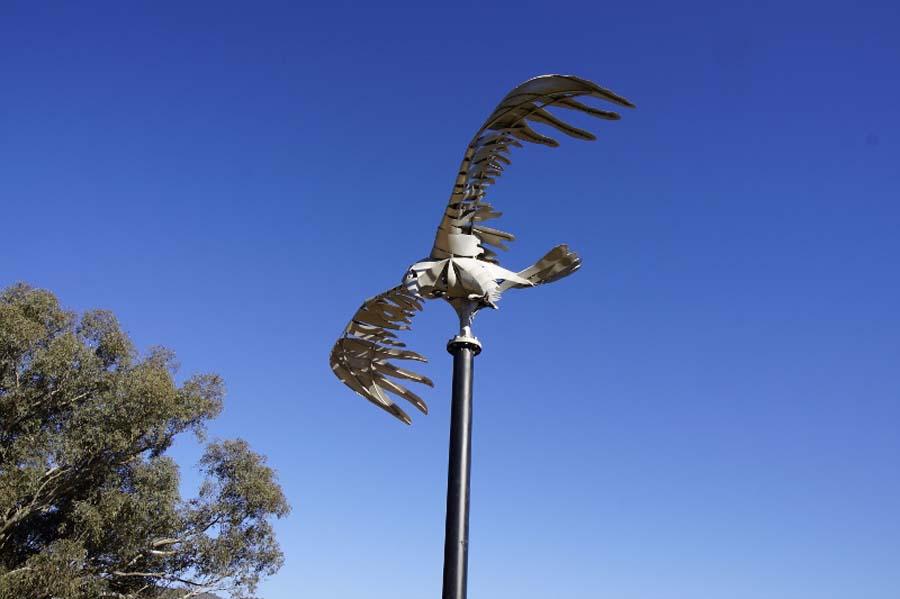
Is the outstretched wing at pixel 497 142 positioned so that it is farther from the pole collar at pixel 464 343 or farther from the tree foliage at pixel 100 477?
the tree foliage at pixel 100 477

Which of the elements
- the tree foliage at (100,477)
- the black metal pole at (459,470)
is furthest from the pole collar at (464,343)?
the tree foliage at (100,477)

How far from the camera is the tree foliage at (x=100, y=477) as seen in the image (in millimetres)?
19984

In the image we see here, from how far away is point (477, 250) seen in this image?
38.6 feet

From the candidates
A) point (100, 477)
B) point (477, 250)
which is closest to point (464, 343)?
point (477, 250)

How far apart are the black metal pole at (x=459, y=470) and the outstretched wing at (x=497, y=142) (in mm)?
1488

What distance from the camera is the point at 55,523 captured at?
21.5 meters

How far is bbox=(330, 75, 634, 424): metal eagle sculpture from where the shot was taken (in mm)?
10773

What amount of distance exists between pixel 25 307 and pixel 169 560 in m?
7.49

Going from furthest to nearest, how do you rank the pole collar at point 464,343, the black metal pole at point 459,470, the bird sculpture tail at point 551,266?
the bird sculpture tail at point 551,266 < the pole collar at point 464,343 < the black metal pole at point 459,470

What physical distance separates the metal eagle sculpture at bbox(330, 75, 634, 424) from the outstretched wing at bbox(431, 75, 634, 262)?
0.01 metres

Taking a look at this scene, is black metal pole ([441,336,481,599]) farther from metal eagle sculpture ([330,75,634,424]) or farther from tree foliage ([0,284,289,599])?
tree foliage ([0,284,289,599])

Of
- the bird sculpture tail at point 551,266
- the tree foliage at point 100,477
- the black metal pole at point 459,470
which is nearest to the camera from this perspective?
the black metal pole at point 459,470

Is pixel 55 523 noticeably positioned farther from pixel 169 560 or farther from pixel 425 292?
pixel 425 292

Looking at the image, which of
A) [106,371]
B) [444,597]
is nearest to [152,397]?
[106,371]
